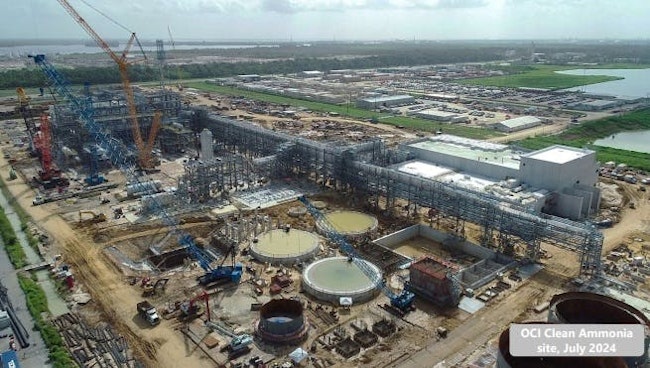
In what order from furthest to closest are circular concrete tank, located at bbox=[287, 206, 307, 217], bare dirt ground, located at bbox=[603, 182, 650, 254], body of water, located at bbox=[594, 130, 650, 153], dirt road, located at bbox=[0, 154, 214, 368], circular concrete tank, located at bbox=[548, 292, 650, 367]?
body of water, located at bbox=[594, 130, 650, 153] → circular concrete tank, located at bbox=[287, 206, 307, 217] → bare dirt ground, located at bbox=[603, 182, 650, 254] → dirt road, located at bbox=[0, 154, 214, 368] → circular concrete tank, located at bbox=[548, 292, 650, 367]

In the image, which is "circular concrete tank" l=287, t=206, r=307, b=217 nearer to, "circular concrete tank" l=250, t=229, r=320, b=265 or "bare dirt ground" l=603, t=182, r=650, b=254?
"circular concrete tank" l=250, t=229, r=320, b=265

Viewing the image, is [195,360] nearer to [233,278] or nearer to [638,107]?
[233,278]

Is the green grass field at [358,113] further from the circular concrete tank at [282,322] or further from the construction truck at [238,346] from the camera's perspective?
the construction truck at [238,346]

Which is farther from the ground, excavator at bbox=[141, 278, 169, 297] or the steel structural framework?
the steel structural framework

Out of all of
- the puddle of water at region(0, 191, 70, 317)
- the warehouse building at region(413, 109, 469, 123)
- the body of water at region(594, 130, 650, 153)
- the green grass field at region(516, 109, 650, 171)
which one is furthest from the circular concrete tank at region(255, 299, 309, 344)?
the warehouse building at region(413, 109, 469, 123)

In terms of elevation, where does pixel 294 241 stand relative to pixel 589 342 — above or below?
below

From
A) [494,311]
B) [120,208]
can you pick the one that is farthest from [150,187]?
[494,311]
